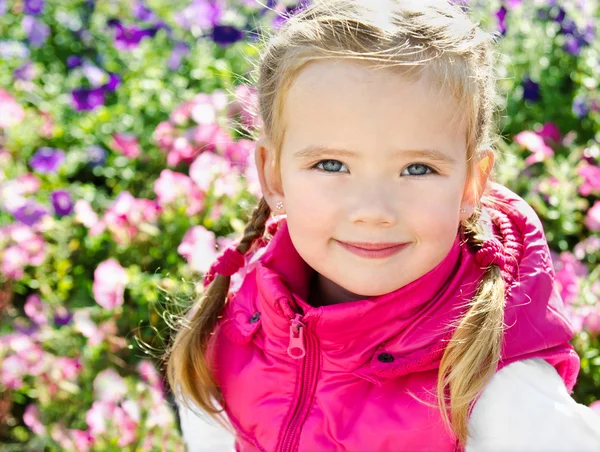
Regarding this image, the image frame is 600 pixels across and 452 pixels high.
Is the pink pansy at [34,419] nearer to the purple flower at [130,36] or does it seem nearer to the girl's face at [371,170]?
the girl's face at [371,170]

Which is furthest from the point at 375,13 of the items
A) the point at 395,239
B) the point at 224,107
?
the point at 224,107

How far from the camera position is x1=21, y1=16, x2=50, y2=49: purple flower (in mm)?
4039

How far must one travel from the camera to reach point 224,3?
3.92 meters

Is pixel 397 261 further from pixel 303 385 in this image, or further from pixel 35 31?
pixel 35 31

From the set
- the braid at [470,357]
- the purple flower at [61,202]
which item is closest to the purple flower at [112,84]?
the purple flower at [61,202]

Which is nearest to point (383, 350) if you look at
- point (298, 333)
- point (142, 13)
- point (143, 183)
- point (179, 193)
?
point (298, 333)

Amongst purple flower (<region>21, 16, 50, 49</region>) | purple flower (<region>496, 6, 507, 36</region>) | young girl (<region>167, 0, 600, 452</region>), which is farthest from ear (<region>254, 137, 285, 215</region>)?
purple flower (<region>21, 16, 50, 49</region>)

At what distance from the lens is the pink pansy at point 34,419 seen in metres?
2.47

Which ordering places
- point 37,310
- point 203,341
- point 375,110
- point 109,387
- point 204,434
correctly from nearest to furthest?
point 375,110 → point 203,341 → point 204,434 → point 109,387 → point 37,310

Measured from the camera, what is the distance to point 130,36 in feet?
12.7

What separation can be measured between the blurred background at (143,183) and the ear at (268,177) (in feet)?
0.36

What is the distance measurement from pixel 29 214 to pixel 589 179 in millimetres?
1893

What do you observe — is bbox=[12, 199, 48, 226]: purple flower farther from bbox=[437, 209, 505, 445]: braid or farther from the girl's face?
bbox=[437, 209, 505, 445]: braid

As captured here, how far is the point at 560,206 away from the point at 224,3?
79.0 inches
